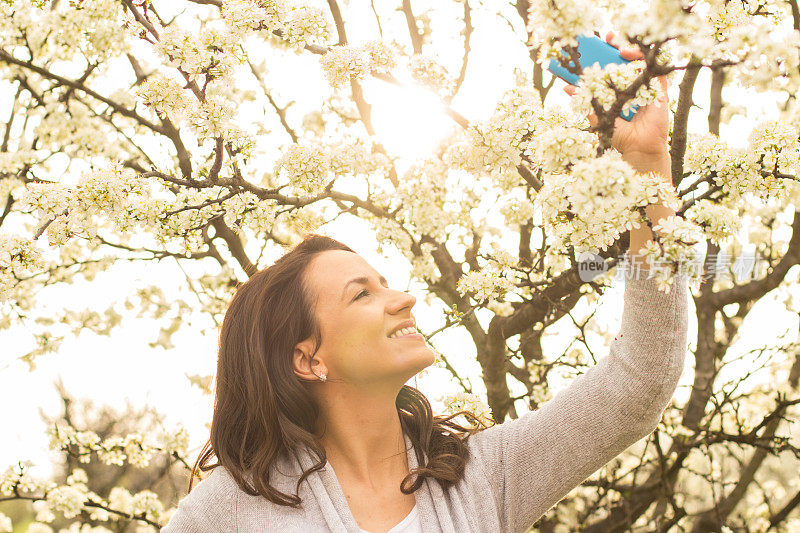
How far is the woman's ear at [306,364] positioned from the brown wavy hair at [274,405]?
0.03 m

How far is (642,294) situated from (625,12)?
0.80 metres

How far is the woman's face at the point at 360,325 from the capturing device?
2.63 meters

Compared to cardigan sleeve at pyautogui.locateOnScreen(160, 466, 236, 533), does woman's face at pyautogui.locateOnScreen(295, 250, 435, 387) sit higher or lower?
higher

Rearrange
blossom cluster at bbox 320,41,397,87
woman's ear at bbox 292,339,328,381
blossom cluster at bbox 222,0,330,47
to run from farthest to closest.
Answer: blossom cluster at bbox 320,41,397,87, blossom cluster at bbox 222,0,330,47, woman's ear at bbox 292,339,328,381

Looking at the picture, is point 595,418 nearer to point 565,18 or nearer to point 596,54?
point 596,54

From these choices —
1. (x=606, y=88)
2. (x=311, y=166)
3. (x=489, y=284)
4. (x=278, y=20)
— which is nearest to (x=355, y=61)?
(x=278, y=20)

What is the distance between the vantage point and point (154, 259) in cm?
588

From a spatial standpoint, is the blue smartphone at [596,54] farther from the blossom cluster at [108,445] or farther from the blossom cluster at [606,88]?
the blossom cluster at [108,445]

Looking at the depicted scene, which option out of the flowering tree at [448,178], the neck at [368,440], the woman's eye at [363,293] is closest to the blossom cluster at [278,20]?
the flowering tree at [448,178]

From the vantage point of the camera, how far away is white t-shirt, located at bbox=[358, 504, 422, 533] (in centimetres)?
253

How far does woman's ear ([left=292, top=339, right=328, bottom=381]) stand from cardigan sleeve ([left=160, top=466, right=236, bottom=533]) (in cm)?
49

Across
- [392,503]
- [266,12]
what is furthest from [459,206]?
[392,503]

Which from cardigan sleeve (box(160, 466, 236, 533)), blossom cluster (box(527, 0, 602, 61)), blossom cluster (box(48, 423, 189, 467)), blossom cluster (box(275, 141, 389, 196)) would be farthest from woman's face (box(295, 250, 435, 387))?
blossom cluster (box(48, 423, 189, 467))

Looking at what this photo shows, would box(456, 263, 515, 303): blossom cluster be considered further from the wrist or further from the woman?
the wrist
